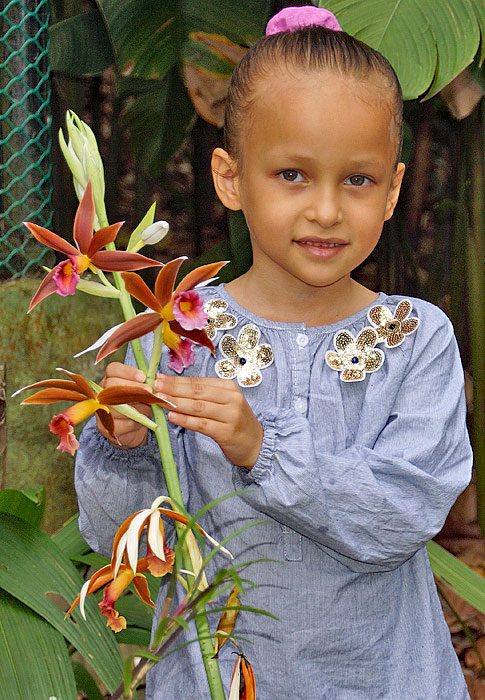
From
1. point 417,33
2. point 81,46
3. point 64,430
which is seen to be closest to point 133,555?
point 64,430

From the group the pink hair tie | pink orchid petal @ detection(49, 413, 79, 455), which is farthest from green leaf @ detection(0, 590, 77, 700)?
the pink hair tie

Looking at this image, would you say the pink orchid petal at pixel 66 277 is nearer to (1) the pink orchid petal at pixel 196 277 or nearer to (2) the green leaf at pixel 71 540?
(1) the pink orchid petal at pixel 196 277

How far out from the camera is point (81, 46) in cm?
155

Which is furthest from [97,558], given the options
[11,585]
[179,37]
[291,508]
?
[179,37]

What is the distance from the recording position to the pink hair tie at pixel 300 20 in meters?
0.76

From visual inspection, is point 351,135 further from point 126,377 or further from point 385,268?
point 385,268

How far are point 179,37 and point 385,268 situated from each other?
1.88 ft

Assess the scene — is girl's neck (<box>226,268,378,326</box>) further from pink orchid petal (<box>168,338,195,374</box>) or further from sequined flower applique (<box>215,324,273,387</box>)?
pink orchid petal (<box>168,338,195,374</box>)

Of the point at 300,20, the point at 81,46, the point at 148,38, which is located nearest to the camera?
the point at 300,20

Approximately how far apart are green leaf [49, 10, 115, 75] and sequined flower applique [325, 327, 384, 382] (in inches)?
38.7

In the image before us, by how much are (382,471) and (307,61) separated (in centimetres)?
34

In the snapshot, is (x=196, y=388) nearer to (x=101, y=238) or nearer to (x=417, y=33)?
(x=101, y=238)

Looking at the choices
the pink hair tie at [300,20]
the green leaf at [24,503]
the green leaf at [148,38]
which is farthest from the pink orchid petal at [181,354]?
the green leaf at [148,38]

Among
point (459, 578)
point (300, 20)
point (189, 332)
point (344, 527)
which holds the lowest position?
point (459, 578)
